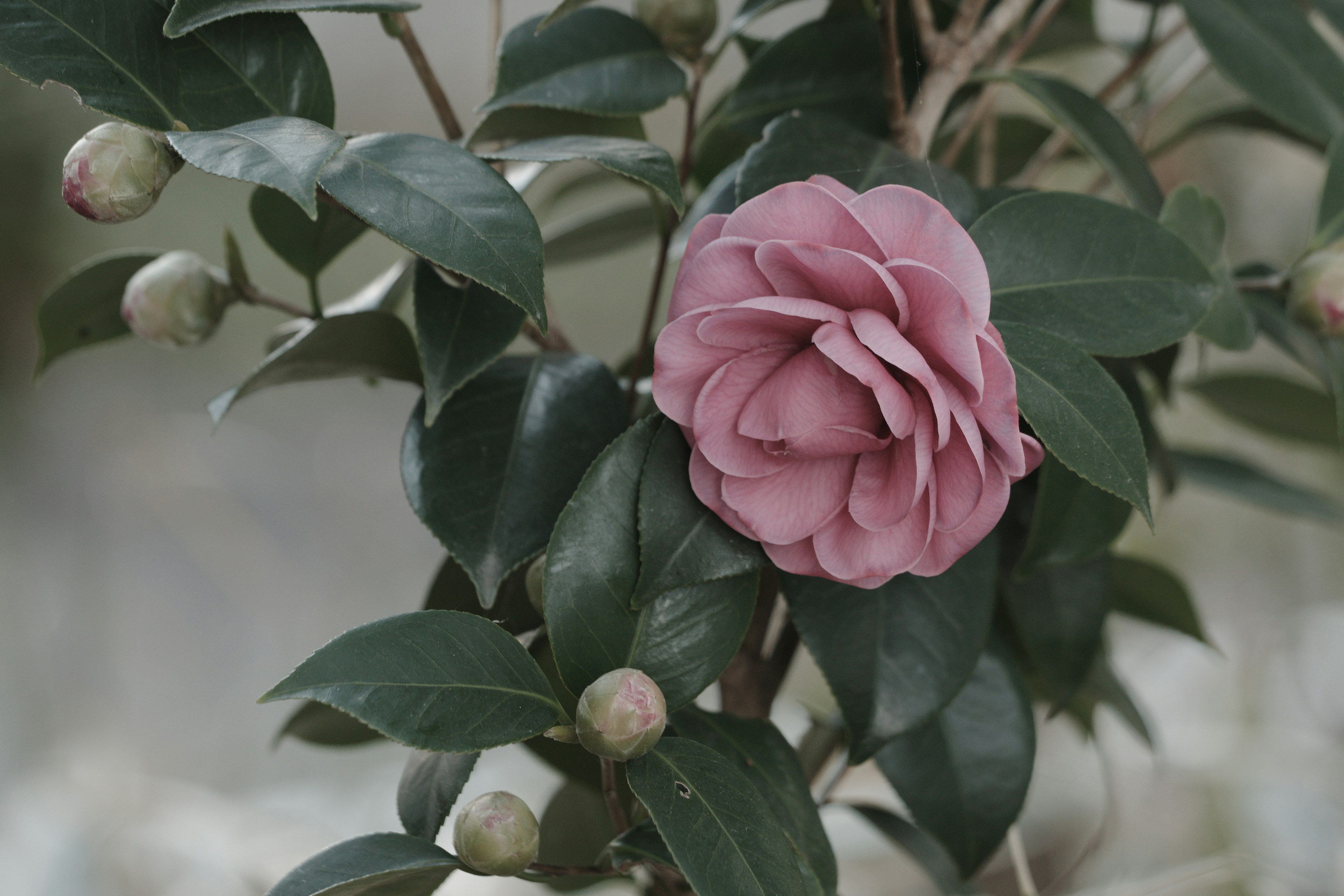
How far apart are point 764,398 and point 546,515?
4.7 inches

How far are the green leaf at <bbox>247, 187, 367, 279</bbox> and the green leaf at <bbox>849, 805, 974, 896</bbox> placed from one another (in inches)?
20.0

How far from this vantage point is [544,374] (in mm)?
483

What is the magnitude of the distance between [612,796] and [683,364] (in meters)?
0.19

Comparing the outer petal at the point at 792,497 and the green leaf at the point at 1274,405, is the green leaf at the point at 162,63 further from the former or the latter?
the green leaf at the point at 1274,405

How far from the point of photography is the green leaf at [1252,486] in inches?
31.2

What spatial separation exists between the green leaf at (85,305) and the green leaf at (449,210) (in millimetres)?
276

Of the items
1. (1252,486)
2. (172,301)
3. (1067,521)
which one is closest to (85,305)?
(172,301)

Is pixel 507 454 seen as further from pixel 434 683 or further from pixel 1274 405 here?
pixel 1274 405

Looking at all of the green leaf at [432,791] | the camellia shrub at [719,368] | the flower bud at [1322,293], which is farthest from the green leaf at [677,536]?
the flower bud at [1322,293]

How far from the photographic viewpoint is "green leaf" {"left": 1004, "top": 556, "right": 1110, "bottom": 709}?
0.59 metres

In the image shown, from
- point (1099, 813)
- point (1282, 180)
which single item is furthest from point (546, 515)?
point (1282, 180)

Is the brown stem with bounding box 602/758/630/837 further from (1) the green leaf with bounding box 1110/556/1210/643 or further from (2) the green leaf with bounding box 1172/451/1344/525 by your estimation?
(2) the green leaf with bounding box 1172/451/1344/525

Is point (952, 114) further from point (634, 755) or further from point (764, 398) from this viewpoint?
point (634, 755)

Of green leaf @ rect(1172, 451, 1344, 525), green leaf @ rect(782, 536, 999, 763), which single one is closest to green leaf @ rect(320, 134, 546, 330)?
green leaf @ rect(782, 536, 999, 763)
